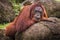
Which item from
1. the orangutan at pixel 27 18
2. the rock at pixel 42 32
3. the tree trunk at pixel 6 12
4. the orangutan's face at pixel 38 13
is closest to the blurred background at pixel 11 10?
the tree trunk at pixel 6 12

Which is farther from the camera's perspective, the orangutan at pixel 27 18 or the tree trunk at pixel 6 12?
the tree trunk at pixel 6 12

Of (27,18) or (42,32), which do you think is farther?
(27,18)

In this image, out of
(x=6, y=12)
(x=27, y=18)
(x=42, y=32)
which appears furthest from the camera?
(x=6, y=12)

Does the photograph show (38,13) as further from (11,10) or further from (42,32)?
(11,10)

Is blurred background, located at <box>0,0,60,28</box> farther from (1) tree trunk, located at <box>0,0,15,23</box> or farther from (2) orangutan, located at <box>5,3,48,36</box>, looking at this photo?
(2) orangutan, located at <box>5,3,48,36</box>

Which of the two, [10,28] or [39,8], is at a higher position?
[39,8]

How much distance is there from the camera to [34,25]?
5.07 m

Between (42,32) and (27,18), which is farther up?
(27,18)

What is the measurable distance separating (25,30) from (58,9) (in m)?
3.36

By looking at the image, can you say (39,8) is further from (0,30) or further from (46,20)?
(0,30)

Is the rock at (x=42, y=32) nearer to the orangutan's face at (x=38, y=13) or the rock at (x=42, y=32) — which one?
the rock at (x=42, y=32)

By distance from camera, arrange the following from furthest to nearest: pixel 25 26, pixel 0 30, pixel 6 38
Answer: pixel 0 30
pixel 6 38
pixel 25 26

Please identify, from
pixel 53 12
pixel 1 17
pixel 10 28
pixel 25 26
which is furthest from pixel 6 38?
pixel 53 12

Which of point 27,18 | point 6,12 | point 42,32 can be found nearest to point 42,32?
point 42,32
